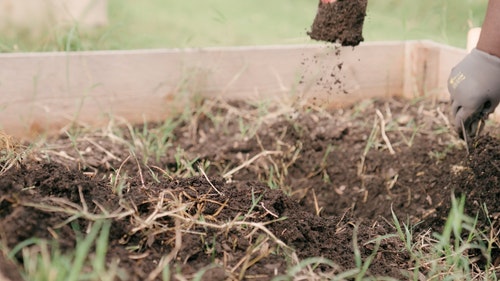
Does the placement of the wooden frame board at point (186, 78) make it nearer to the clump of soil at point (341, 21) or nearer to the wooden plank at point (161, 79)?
the wooden plank at point (161, 79)

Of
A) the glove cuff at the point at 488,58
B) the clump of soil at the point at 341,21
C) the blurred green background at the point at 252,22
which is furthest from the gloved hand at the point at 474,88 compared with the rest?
the blurred green background at the point at 252,22

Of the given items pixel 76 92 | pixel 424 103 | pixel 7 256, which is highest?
pixel 7 256

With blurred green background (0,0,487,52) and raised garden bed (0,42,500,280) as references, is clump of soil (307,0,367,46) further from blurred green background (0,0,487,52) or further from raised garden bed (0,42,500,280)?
blurred green background (0,0,487,52)

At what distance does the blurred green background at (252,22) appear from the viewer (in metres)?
3.70

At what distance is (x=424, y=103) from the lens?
3.01 meters

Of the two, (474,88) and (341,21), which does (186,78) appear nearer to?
(341,21)

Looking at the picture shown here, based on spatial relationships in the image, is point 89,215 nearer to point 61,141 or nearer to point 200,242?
point 200,242

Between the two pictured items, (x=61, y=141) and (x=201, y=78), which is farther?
(x=201, y=78)

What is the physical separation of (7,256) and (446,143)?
70.0 inches

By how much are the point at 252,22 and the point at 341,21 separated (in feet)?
7.07

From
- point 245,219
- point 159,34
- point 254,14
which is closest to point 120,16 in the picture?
point 159,34

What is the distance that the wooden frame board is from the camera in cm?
260

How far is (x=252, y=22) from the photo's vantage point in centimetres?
433

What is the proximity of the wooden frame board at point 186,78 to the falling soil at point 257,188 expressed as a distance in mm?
96
